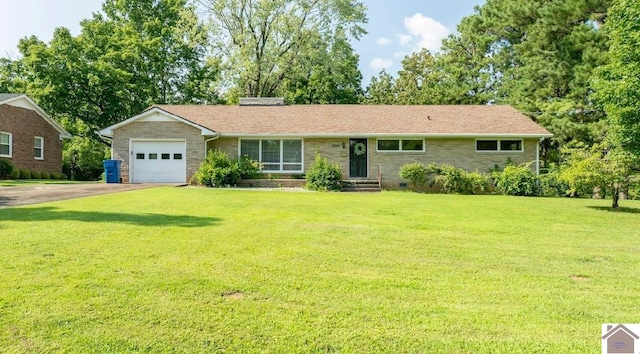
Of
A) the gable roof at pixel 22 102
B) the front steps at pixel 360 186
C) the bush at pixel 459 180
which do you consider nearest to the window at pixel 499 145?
the bush at pixel 459 180

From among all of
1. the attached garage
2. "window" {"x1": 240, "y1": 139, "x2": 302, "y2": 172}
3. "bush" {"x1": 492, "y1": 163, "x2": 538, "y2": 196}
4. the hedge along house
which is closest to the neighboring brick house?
the hedge along house

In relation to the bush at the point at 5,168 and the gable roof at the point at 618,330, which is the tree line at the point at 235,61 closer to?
the bush at the point at 5,168

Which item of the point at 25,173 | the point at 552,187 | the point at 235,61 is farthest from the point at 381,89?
the point at 25,173

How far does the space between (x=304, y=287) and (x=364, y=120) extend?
19.2 meters

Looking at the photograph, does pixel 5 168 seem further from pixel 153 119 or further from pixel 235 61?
pixel 235 61

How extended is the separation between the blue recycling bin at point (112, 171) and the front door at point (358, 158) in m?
11.7

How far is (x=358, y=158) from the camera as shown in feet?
70.9

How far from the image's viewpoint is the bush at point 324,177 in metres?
19.1

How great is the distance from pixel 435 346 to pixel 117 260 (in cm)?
388

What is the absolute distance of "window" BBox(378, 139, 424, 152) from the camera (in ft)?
69.7

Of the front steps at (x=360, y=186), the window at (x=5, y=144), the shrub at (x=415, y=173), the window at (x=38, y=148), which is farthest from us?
the window at (x=38, y=148)

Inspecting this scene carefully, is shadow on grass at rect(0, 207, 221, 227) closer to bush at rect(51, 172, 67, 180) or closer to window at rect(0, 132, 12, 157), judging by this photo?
window at rect(0, 132, 12, 157)

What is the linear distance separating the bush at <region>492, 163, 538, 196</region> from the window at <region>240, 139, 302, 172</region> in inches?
393

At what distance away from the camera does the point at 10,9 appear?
44.1 ft
